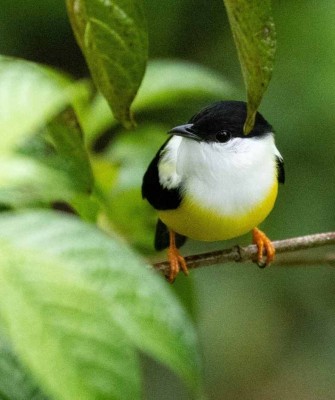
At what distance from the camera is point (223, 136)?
2.20 m

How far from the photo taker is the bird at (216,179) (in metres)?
2.08

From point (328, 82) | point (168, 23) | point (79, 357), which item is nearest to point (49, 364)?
point (79, 357)

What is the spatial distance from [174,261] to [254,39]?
134 centimetres

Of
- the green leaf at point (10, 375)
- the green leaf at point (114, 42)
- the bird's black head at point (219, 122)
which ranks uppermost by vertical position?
the green leaf at point (114, 42)

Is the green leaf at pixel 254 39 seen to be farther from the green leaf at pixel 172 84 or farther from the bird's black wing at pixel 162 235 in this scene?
the bird's black wing at pixel 162 235

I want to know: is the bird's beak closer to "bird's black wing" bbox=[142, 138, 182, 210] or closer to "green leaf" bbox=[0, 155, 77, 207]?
"bird's black wing" bbox=[142, 138, 182, 210]

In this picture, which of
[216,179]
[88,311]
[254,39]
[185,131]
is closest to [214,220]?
[216,179]

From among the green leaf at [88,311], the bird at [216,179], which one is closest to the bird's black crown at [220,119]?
the bird at [216,179]

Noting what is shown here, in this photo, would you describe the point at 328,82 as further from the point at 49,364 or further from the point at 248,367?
the point at 49,364

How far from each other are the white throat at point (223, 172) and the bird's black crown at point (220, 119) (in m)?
0.04

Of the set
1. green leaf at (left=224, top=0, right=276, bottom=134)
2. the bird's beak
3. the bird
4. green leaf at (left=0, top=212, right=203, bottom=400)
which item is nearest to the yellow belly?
the bird

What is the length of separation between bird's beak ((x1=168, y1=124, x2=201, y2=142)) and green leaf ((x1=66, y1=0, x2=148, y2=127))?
0.99 metres

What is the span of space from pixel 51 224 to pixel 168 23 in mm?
3319

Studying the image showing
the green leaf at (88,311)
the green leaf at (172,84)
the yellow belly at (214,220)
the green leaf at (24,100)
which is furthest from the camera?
the yellow belly at (214,220)
